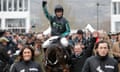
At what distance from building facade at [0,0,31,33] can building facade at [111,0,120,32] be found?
47.8 ft

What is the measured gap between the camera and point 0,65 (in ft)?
43.6

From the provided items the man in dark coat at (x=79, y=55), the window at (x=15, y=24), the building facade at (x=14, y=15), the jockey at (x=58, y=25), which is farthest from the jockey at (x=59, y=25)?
the building facade at (x=14, y=15)

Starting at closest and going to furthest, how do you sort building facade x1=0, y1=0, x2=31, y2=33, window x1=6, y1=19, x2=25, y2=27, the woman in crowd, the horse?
the horse < the woman in crowd < building facade x1=0, y1=0, x2=31, y2=33 < window x1=6, y1=19, x2=25, y2=27

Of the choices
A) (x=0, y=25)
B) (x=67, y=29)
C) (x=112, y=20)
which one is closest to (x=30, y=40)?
(x=67, y=29)

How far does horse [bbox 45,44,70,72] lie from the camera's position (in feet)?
28.8

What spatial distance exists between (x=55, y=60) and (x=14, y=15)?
70648mm

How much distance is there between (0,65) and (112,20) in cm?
7098

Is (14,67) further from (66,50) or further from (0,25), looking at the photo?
(0,25)

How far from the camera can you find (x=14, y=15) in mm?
79000

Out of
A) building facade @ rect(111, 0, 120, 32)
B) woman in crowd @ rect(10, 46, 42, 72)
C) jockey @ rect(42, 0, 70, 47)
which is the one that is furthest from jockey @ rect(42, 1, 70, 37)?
building facade @ rect(111, 0, 120, 32)

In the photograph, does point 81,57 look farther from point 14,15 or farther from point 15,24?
point 14,15

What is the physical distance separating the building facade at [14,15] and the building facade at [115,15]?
14571 millimetres

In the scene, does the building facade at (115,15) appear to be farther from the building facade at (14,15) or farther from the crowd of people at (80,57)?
the crowd of people at (80,57)

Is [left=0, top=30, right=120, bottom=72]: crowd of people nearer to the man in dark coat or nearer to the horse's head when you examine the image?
the man in dark coat
